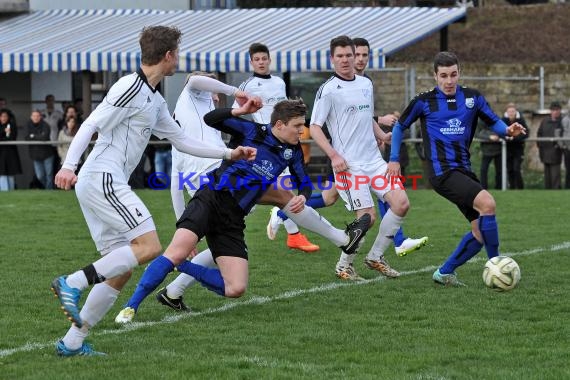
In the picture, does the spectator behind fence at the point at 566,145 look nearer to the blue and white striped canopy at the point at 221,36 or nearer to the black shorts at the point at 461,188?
the blue and white striped canopy at the point at 221,36

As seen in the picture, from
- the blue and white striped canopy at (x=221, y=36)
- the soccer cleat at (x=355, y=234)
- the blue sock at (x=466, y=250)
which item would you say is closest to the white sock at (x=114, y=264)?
the soccer cleat at (x=355, y=234)

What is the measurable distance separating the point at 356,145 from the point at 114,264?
4.00 meters

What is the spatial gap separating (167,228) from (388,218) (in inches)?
197

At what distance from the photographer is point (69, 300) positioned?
6613 mm

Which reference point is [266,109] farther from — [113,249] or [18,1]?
[18,1]

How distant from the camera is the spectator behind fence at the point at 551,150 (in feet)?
70.1

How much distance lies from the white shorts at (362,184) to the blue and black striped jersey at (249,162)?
1709 mm

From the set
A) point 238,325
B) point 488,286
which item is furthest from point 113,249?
point 488,286

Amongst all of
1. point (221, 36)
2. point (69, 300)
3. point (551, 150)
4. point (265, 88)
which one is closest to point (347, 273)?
point (265, 88)

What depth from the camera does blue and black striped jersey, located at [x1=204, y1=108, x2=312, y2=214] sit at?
826cm

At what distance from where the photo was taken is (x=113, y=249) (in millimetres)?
7098

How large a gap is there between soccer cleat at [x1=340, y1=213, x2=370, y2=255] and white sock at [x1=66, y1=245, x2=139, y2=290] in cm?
276

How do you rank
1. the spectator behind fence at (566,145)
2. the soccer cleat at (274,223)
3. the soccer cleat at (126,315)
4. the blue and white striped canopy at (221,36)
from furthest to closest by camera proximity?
the blue and white striped canopy at (221,36) < the spectator behind fence at (566,145) < the soccer cleat at (274,223) < the soccer cleat at (126,315)

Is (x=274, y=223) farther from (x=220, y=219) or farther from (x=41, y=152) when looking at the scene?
(x=41, y=152)
